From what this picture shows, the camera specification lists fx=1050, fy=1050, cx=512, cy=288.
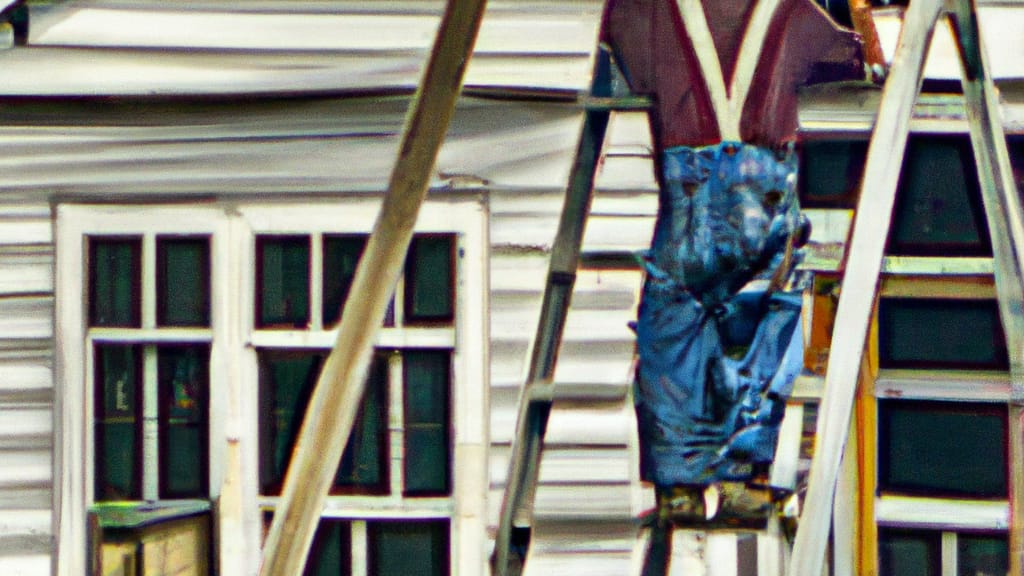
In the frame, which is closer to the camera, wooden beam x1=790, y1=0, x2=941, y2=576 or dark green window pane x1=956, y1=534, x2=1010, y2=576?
wooden beam x1=790, y1=0, x2=941, y2=576

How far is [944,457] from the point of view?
2947 millimetres

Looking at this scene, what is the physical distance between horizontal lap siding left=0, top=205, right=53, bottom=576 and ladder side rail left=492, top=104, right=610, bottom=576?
5.02 ft

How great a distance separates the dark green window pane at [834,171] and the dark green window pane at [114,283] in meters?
1.92

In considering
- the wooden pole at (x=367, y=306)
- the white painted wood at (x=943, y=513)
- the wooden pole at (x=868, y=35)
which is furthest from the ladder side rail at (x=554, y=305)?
the white painted wood at (x=943, y=513)

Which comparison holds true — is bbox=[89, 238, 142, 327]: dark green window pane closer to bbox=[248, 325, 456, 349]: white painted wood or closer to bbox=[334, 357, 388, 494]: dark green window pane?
bbox=[248, 325, 456, 349]: white painted wood

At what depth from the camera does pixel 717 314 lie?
217cm

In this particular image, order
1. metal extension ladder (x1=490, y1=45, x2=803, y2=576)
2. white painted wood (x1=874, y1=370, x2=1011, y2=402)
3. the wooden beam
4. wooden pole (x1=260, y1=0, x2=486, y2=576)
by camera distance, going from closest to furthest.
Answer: wooden pole (x1=260, y1=0, x2=486, y2=576)
the wooden beam
metal extension ladder (x1=490, y1=45, x2=803, y2=576)
white painted wood (x1=874, y1=370, x2=1011, y2=402)

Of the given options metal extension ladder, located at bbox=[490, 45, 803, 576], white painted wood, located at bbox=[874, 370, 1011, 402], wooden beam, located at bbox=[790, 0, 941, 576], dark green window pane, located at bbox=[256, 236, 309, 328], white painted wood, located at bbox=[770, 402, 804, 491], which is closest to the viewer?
wooden beam, located at bbox=[790, 0, 941, 576]

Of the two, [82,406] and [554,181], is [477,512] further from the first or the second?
[82,406]

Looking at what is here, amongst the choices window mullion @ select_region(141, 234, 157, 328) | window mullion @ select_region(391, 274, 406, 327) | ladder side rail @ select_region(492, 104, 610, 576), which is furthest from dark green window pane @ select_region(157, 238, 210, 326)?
ladder side rail @ select_region(492, 104, 610, 576)

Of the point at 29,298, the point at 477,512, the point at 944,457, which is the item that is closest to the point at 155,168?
the point at 29,298

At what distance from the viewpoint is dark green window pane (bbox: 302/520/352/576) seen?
2992 millimetres

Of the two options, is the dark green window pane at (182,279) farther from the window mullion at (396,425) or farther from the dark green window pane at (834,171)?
the dark green window pane at (834,171)

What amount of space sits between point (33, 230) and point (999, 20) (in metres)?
2.80
